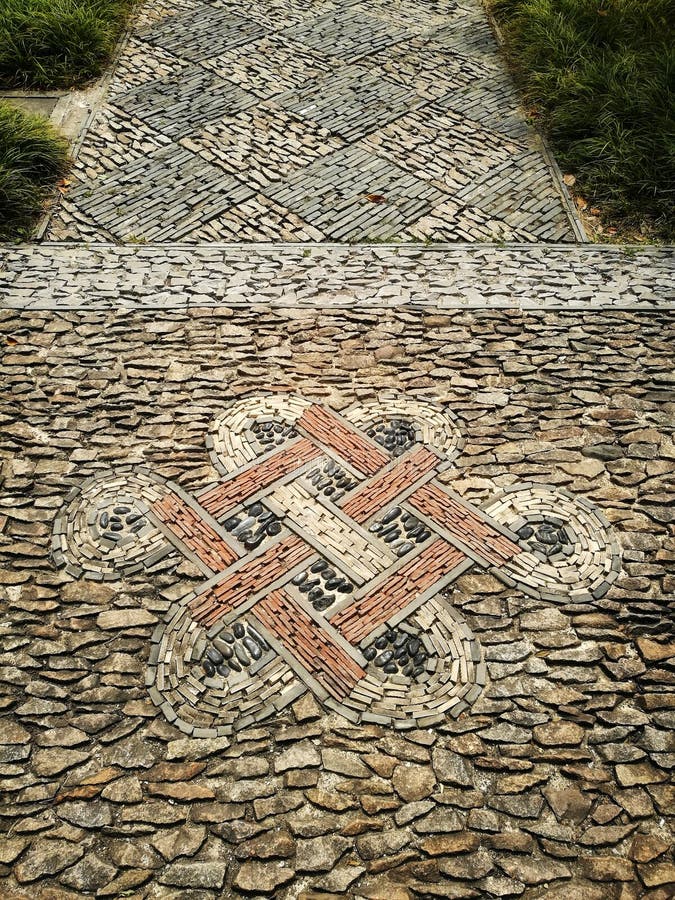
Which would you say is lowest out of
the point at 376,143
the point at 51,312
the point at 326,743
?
the point at 326,743

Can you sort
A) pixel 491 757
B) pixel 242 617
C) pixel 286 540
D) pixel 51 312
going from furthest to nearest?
pixel 51 312 → pixel 286 540 → pixel 242 617 → pixel 491 757

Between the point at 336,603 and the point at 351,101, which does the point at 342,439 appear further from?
the point at 351,101

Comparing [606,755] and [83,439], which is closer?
[606,755]

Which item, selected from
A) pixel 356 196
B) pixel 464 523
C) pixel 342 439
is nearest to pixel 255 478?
pixel 342 439

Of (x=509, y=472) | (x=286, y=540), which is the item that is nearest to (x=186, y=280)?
(x=286, y=540)

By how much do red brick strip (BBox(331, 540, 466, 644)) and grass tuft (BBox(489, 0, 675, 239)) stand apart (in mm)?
4026

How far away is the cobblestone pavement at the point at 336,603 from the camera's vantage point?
10.6 ft

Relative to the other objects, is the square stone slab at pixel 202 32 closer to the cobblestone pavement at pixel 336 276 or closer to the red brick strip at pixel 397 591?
the cobblestone pavement at pixel 336 276

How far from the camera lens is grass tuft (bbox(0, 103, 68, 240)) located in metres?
6.49

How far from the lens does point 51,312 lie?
18.7ft

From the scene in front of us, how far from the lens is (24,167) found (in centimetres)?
677

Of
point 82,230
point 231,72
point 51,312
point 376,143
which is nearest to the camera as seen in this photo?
point 51,312

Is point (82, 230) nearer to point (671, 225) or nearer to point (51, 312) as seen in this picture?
point (51, 312)

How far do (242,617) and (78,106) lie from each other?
20.7 feet
